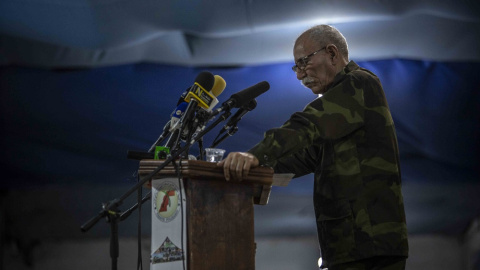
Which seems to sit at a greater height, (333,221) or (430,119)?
(430,119)

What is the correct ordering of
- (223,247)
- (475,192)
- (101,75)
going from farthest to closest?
(101,75) < (475,192) < (223,247)

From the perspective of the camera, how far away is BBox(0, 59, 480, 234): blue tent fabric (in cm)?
352

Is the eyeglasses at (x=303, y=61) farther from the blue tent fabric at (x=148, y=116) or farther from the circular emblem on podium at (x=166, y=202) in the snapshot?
the blue tent fabric at (x=148, y=116)

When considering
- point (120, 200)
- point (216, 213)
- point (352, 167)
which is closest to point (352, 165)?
point (352, 167)

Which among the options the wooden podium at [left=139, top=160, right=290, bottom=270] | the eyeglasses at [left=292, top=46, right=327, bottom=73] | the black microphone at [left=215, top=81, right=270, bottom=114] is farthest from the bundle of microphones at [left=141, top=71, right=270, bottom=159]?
the eyeglasses at [left=292, top=46, right=327, bottom=73]

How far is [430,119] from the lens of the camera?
3.52 m

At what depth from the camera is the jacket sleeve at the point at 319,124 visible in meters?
1.63

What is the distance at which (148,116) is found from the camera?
12.0ft

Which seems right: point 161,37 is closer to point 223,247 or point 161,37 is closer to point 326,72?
point 326,72

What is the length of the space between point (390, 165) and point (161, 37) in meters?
2.31

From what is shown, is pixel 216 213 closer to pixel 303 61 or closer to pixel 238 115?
pixel 238 115

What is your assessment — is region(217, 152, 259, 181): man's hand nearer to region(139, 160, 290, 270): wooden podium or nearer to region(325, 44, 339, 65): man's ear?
region(139, 160, 290, 270): wooden podium

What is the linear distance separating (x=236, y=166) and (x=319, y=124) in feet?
1.05

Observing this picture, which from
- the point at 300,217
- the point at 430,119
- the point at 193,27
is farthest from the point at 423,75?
the point at 193,27
